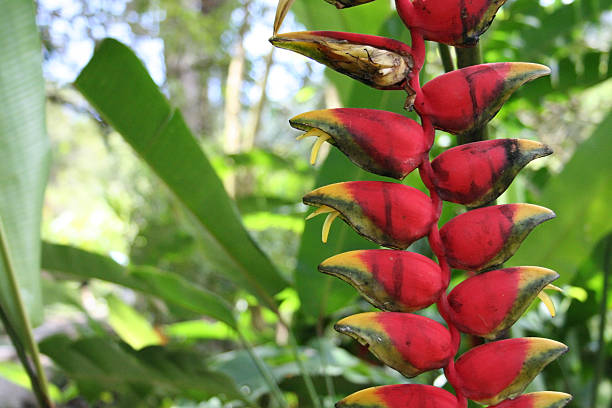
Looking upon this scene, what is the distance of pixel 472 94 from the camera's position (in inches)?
10.7

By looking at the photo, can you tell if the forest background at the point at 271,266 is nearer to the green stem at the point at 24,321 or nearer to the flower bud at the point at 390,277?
the green stem at the point at 24,321

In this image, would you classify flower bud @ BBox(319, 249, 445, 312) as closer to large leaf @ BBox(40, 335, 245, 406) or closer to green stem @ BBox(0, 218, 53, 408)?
green stem @ BBox(0, 218, 53, 408)

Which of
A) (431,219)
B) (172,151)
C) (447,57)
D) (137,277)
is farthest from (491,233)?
(137,277)

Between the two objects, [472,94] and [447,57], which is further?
[447,57]

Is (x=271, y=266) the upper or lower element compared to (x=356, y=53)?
lower

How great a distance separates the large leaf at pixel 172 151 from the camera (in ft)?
2.06

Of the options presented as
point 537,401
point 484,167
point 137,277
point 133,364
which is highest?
point 484,167

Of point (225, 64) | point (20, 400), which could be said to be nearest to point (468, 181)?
point (20, 400)

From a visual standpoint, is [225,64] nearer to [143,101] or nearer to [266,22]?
[266,22]

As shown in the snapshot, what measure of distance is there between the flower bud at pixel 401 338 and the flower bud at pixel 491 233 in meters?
0.04

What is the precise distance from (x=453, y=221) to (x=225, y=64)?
3155 millimetres

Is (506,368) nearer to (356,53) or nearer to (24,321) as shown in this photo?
(356,53)

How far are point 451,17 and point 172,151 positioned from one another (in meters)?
0.48

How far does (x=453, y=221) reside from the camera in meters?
0.28
